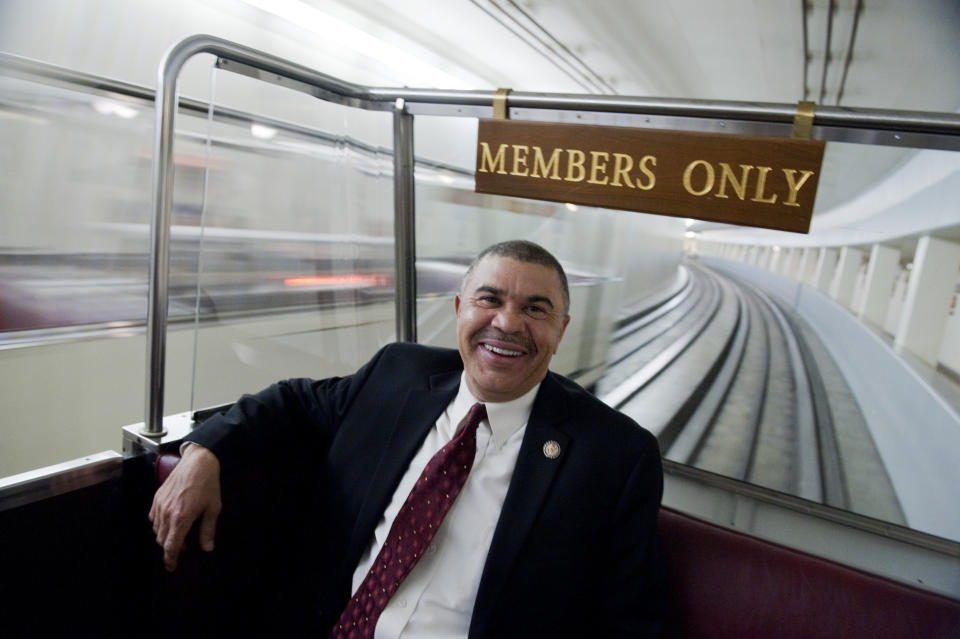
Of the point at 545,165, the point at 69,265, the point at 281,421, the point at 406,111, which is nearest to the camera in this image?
the point at 281,421

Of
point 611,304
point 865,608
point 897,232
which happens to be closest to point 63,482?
point 865,608

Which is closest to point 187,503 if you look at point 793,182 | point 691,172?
point 691,172

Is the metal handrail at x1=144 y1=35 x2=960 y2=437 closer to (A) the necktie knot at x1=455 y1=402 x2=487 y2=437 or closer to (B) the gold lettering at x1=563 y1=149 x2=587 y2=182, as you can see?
(B) the gold lettering at x1=563 y1=149 x2=587 y2=182

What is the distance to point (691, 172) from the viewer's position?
1.69 meters

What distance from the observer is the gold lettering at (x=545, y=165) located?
1.86m

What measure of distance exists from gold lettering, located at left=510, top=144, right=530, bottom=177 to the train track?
230cm

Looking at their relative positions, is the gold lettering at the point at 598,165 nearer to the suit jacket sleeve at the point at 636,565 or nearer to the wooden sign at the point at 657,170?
the wooden sign at the point at 657,170

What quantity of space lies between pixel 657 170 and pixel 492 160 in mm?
534

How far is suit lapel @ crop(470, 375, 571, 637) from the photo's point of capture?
1.42m

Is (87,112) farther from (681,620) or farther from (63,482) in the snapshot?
(681,620)

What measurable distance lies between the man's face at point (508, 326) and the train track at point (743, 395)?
7.21 ft

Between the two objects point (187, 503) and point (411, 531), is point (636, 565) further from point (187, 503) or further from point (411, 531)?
point (187, 503)

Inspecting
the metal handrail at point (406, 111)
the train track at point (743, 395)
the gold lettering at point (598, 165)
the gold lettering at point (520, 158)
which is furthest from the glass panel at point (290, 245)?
the train track at point (743, 395)

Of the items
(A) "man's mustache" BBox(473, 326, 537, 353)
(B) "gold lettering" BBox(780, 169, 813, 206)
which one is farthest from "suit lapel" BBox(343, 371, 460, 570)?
(B) "gold lettering" BBox(780, 169, 813, 206)
